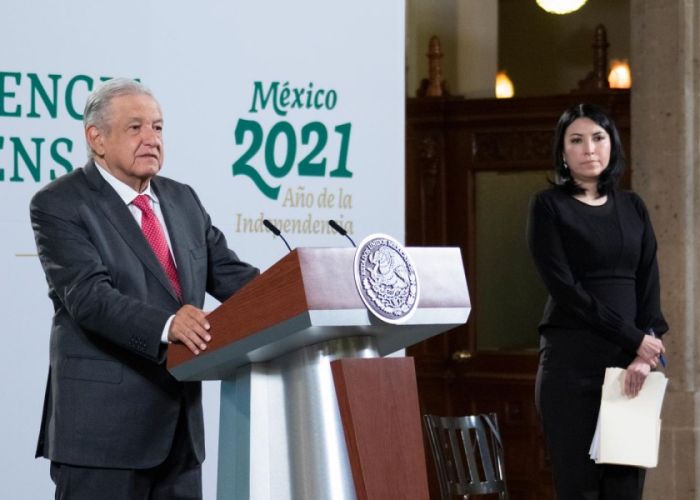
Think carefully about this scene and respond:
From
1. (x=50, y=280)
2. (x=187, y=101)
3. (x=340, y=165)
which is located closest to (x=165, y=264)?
(x=50, y=280)

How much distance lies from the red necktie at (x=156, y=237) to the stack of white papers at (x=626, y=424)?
170cm

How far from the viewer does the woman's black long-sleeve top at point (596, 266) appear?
422 cm

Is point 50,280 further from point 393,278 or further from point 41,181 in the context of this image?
point 41,181

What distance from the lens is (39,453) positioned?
3.06m

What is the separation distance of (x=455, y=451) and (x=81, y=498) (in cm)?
160

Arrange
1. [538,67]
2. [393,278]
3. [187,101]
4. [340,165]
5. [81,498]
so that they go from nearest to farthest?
1. [393,278]
2. [81,498]
3. [187,101]
4. [340,165]
5. [538,67]

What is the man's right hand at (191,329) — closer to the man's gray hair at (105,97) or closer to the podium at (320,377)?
the podium at (320,377)

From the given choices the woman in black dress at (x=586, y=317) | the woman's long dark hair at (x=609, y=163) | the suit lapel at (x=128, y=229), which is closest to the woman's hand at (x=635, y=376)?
the woman in black dress at (x=586, y=317)

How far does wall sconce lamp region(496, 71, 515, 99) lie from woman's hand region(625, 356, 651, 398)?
21.2 ft

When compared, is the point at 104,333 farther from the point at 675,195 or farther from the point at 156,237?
the point at 675,195

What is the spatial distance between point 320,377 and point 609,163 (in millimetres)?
2163

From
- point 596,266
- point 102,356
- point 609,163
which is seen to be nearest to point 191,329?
point 102,356

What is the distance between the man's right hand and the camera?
8.64 feet

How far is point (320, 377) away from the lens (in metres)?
2.55
